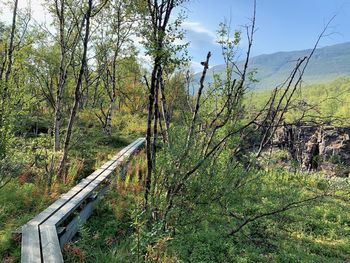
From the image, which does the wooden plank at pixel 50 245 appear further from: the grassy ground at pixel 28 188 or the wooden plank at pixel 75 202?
the grassy ground at pixel 28 188

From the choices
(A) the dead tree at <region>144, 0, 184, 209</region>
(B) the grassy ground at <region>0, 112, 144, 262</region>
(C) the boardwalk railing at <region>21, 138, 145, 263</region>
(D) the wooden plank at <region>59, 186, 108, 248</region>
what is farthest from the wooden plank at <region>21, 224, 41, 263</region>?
(A) the dead tree at <region>144, 0, 184, 209</region>

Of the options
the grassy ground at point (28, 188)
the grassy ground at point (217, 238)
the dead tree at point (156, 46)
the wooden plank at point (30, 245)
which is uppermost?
the dead tree at point (156, 46)

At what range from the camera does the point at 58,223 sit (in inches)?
206

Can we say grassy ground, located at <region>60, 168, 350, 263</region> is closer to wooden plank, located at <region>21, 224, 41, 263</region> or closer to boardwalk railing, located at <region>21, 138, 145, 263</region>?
boardwalk railing, located at <region>21, 138, 145, 263</region>

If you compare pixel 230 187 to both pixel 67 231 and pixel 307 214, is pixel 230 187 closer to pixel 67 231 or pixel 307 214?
pixel 67 231

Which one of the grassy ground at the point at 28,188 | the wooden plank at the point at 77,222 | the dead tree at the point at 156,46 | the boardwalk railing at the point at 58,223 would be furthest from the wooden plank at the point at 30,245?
the dead tree at the point at 156,46

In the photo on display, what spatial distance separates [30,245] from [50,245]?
28 centimetres

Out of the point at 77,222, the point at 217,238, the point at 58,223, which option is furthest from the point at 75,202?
the point at 217,238

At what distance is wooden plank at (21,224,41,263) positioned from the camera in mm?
3938

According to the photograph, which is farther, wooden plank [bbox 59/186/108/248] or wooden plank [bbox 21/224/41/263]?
wooden plank [bbox 59/186/108/248]

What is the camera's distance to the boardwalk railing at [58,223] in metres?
4.08

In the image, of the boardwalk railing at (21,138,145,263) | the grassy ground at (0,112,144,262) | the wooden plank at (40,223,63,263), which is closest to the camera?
the wooden plank at (40,223,63,263)

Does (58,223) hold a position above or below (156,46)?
below

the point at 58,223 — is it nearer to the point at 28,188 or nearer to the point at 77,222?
the point at 77,222
